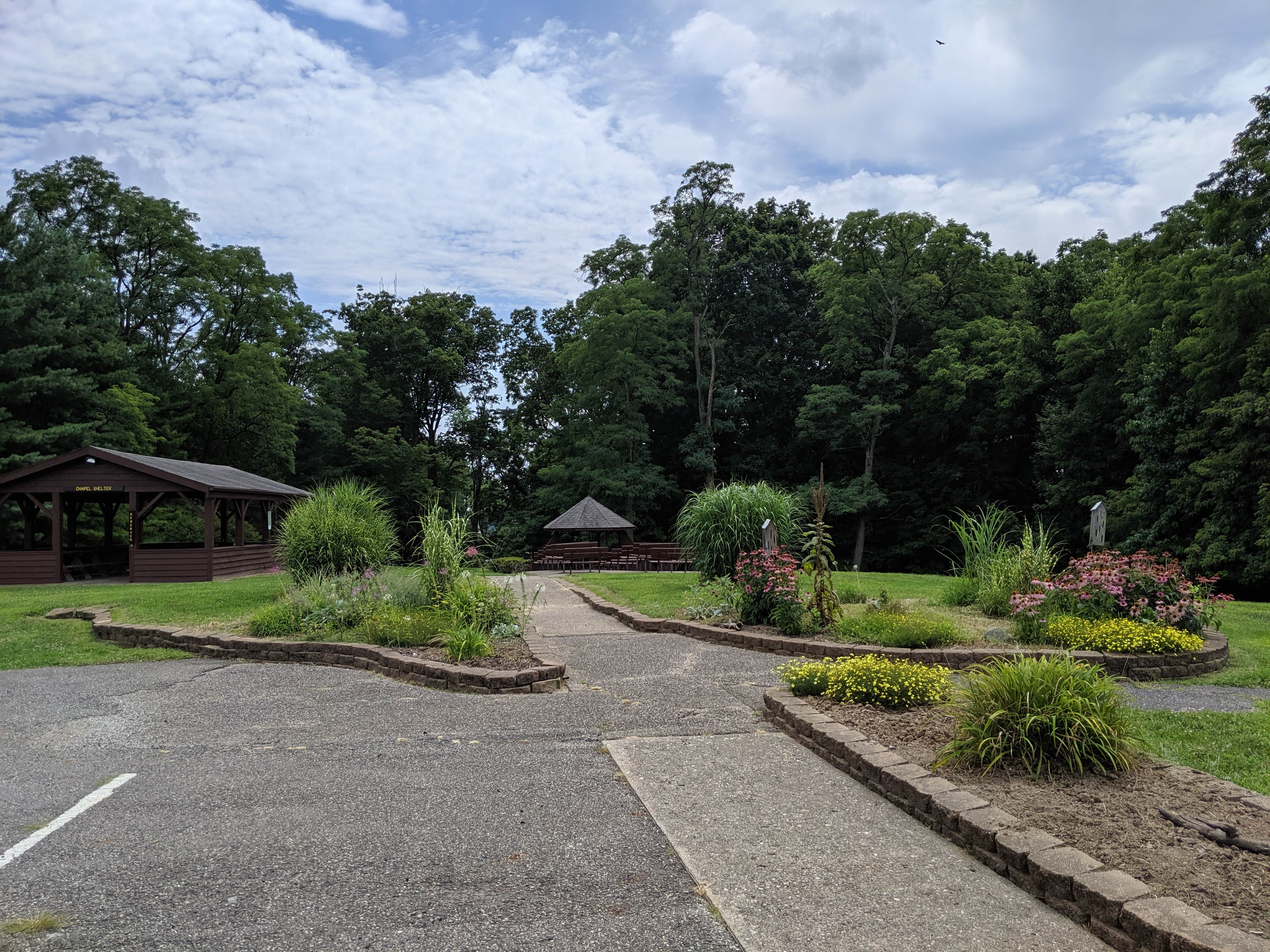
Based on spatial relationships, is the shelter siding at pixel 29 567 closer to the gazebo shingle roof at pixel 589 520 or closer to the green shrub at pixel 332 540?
the green shrub at pixel 332 540

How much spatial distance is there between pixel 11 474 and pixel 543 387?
23150 millimetres

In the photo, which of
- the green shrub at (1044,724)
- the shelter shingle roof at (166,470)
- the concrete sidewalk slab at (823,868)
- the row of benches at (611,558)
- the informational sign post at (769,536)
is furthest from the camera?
the row of benches at (611,558)

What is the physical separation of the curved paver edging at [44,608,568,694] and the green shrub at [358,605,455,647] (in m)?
0.13

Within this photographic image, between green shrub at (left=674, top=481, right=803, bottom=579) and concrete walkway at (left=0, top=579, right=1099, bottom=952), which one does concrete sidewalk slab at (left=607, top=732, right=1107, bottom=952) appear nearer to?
concrete walkway at (left=0, top=579, right=1099, bottom=952)

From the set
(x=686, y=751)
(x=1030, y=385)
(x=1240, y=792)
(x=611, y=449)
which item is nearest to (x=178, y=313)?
(x=611, y=449)

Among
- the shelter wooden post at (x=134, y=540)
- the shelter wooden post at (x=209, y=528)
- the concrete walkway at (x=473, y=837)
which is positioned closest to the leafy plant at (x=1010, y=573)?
the concrete walkway at (x=473, y=837)

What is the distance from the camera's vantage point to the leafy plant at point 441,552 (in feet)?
28.3

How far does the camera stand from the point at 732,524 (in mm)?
10969

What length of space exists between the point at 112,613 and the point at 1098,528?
12.0 meters

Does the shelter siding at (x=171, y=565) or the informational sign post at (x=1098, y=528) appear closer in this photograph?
the informational sign post at (x=1098, y=528)

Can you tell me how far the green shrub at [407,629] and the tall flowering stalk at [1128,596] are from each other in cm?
534

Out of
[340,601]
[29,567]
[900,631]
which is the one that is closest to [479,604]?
[340,601]

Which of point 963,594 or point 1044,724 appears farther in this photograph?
point 963,594

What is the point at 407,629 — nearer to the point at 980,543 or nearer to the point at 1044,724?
the point at 1044,724
